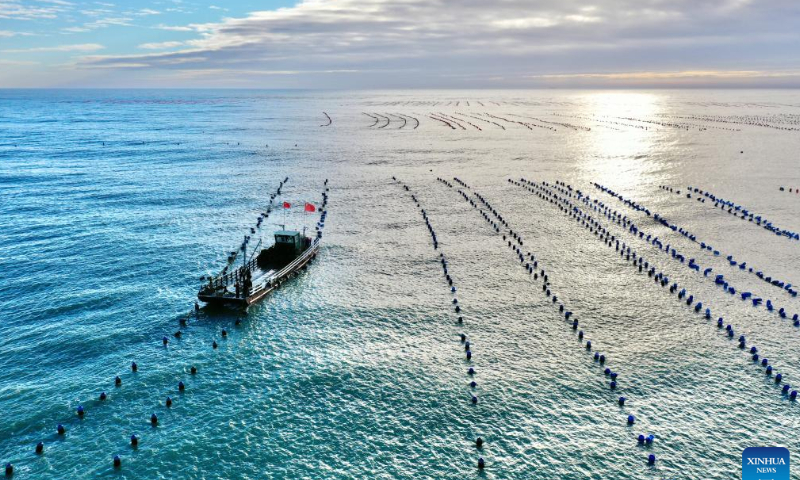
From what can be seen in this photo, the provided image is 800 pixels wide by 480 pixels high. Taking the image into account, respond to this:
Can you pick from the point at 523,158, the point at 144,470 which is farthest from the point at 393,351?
the point at 523,158

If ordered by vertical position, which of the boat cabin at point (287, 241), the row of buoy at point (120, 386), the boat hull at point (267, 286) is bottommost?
the row of buoy at point (120, 386)

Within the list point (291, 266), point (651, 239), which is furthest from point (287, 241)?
point (651, 239)

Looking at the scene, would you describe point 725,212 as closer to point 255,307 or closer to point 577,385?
point 577,385

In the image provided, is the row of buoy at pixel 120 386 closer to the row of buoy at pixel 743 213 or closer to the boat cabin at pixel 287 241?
the boat cabin at pixel 287 241

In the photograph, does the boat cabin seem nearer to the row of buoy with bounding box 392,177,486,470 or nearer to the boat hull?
the boat hull

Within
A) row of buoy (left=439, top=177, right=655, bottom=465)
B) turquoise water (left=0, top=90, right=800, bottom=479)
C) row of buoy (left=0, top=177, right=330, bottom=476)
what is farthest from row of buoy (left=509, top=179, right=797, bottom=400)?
row of buoy (left=0, top=177, right=330, bottom=476)

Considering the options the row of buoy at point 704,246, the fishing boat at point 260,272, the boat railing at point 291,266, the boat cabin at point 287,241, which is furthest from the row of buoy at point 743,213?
the boat cabin at point 287,241

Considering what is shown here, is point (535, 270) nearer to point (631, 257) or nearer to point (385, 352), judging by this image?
point (631, 257)

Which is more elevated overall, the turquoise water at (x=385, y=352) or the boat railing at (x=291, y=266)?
the boat railing at (x=291, y=266)
